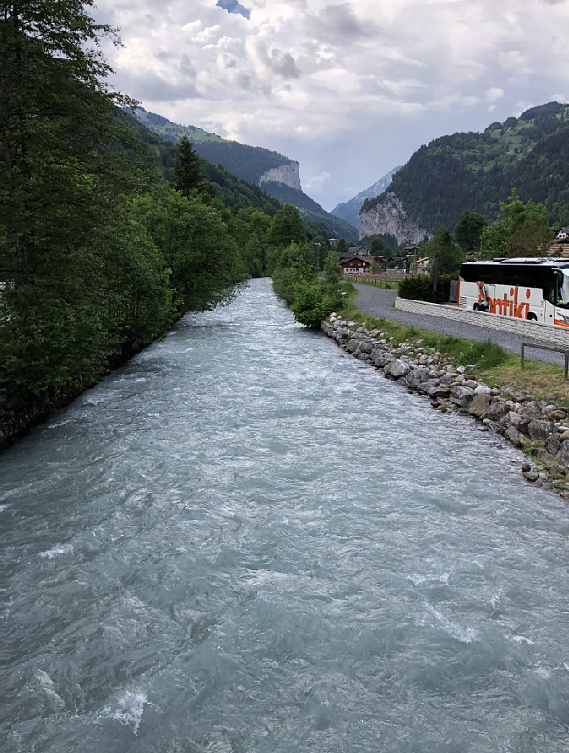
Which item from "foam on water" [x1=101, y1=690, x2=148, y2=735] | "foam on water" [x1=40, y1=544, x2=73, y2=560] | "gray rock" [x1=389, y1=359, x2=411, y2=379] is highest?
"gray rock" [x1=389, y1=359, x2=411, y2=379]

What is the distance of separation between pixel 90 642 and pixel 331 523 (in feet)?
16.1

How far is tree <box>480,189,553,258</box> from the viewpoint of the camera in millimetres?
52938

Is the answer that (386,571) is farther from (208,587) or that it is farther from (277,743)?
(277,743)

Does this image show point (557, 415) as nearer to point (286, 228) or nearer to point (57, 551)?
point (57, 551)

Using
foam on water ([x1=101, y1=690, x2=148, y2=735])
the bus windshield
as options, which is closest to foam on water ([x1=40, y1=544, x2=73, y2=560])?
foam on water ([x1=101, y1=690, x2=148, y2=735])

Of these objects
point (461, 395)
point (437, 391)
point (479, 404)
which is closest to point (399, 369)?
point (437, 391)

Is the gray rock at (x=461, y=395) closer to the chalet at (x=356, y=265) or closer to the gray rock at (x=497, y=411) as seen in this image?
the gray rock at (x=497, y=411)

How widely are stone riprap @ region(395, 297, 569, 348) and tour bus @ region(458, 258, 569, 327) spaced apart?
156 cm

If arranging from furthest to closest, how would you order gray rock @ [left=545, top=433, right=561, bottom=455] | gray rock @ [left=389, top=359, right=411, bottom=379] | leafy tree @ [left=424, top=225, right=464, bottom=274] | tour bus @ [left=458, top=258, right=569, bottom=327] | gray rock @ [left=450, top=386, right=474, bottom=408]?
1. leafy tree @ [left=424, top=225, right=464, bottom=274]
2. tour bus @ [left=458, top=258, right=569, bottom=327]
3. gray rock @ [left=389, top=359, right=411, bottom=379]
4. gray rock @ [left=450, top=386, right=474, bottom=408]
5. gray rock @ [left=545, top=433, right=561, bottom=455]

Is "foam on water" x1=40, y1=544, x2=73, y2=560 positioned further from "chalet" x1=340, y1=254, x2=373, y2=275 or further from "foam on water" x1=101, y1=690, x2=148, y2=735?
"chalet" x1=340, y1=254, x2=373, y2=275

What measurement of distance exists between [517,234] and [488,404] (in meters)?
42.2

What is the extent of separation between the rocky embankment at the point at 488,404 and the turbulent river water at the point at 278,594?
0.73 m

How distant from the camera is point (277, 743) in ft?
19.3

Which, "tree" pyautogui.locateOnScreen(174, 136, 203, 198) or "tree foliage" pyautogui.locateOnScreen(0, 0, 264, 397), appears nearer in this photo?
"tree foliage" pyautogui.locateOnScreen(0, 0, 264, 397)
